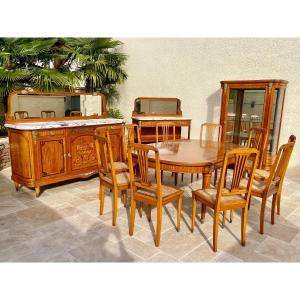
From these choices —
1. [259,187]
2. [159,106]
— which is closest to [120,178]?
[259,187]

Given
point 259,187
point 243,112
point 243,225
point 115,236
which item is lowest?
point 115,236

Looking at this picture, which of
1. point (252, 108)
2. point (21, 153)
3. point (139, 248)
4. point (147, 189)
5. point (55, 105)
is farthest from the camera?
point (252, 108)

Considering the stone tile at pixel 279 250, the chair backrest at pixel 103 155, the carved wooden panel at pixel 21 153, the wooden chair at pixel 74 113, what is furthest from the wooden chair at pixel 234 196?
the wooden chair at pixel 74 113

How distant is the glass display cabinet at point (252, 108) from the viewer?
4.04 m

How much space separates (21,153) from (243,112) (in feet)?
11.2

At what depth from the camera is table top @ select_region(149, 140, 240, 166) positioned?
7.88ft

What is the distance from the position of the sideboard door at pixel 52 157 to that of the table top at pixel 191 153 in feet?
4.18

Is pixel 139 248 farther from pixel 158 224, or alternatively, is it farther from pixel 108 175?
pixel 108 175

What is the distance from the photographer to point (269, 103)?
4023mm

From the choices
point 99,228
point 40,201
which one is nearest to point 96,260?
point 99,228

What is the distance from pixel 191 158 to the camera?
2.54 metres

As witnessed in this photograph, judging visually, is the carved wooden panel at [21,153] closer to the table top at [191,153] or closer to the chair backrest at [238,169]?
the table top at [191,153]

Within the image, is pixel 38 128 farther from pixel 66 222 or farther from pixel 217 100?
pixel 217 100

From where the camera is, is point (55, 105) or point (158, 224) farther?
point (55, 105)
